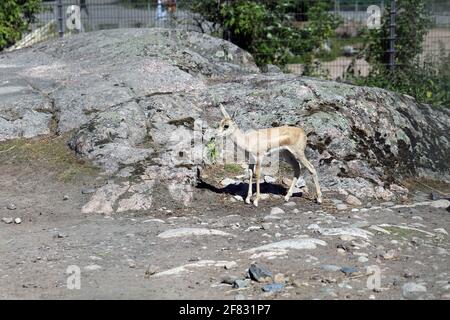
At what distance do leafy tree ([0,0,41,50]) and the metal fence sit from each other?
0.23 metres

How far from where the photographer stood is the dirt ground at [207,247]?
20.1 feet

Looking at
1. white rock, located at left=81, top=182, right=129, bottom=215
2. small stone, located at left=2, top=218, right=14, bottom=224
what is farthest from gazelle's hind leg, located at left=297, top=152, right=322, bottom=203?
small stone, located at left=2, top=218, right=14, bottom=224

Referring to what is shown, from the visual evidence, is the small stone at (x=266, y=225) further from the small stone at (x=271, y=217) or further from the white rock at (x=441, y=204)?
the white rock at (x=441, y=204)

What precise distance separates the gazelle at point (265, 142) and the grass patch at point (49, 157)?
172 centimetres

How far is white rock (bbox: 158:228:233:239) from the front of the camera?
7.47m

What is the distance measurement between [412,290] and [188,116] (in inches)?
185

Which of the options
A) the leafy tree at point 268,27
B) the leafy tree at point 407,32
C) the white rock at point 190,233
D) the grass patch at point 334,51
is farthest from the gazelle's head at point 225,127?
the grass patch at point 334,51

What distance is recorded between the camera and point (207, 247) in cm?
712

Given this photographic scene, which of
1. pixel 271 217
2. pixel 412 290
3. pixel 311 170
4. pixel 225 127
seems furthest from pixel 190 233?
pixel 412 290

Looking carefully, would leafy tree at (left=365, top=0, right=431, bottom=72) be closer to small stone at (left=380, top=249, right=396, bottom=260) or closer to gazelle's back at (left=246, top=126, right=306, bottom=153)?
gazelle's back at (left=246, top=126, right=306, bottom=153)

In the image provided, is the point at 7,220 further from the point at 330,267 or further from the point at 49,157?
the point at 330,267

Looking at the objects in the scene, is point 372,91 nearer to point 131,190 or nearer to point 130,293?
point 131,190

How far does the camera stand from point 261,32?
15.5 metres
